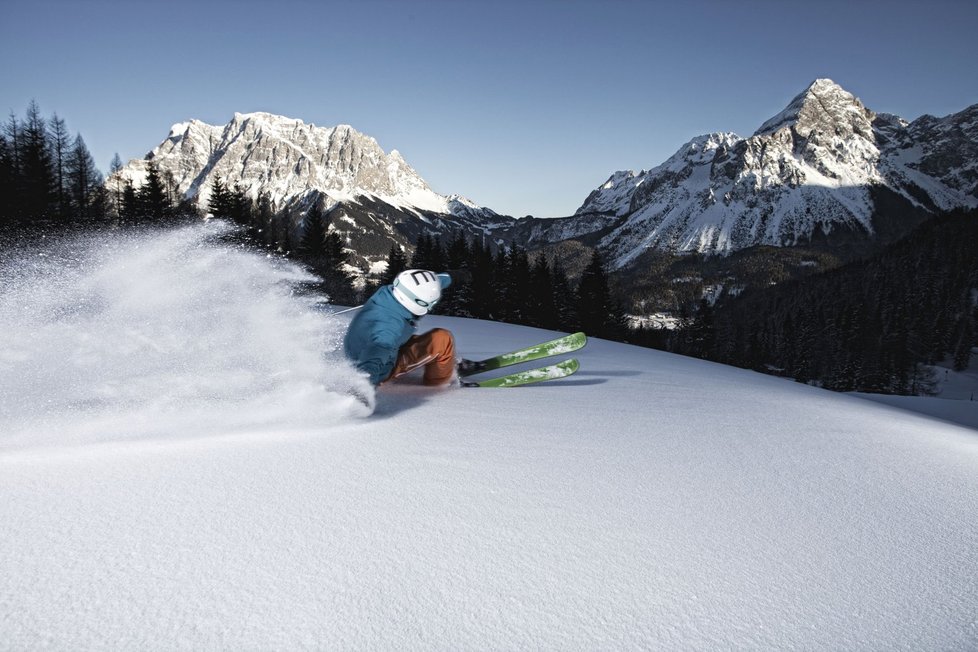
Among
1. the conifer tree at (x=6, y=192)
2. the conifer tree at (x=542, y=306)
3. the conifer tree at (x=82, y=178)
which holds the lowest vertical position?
the conifer tree at (x=542, y=306)

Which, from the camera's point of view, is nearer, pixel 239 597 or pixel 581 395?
pixel 239 597

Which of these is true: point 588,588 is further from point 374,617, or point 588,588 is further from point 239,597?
point 239,597

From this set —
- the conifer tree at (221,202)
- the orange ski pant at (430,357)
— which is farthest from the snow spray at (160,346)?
the conifer tree at (221,202)

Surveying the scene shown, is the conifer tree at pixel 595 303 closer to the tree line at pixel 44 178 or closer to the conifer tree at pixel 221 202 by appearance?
the conifer tree at pixel 221 202

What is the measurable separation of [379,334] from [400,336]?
8.0 inches

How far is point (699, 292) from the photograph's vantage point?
185750 millimetres

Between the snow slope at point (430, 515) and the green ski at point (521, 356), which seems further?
the green ski at point (521, 356)

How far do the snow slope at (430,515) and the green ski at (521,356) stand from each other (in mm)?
1171

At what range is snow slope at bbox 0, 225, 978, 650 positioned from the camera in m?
1.33

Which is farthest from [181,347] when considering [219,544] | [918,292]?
[918,292]

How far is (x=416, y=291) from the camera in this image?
163 inches

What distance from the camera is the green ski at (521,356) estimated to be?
534 cm

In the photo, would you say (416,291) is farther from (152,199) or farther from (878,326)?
(878,326)

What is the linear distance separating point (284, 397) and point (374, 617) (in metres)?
2.32
